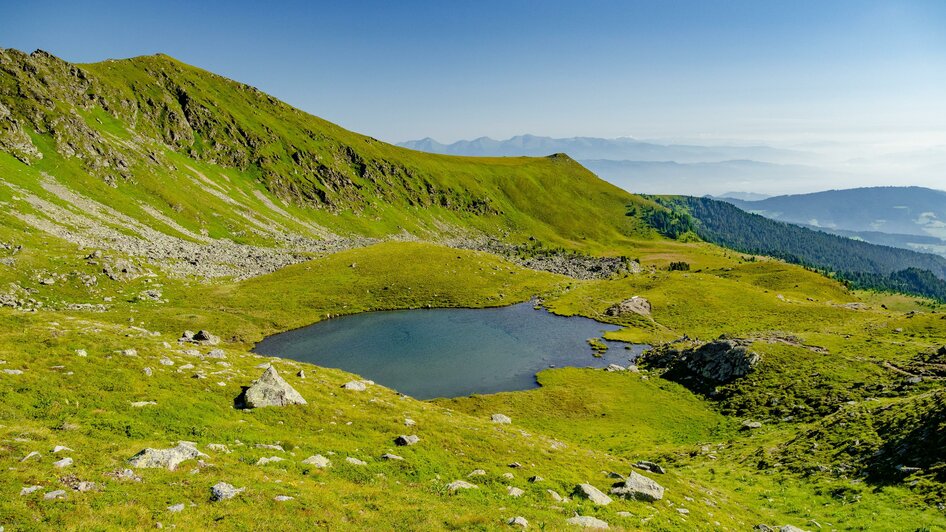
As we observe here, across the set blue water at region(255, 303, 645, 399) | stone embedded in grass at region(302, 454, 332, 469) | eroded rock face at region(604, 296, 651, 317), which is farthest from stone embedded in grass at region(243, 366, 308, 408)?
eroded rock face at region(604, 296, 651, 317)

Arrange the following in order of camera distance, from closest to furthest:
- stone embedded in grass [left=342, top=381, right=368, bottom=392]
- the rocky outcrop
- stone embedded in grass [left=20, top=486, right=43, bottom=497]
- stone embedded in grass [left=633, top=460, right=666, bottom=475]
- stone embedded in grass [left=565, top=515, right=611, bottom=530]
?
stone embedded in grass [left=20, top=486, right=43, bottom=497] → stone embedded in grass [left=565, top=515, right=611, bottom=530] → stone embedded in grass [left=633, top=460, right=666, bottom=475] → stone embedded in grass [left=342, top=381, right=368, bottom=392] → the rocky outcrop

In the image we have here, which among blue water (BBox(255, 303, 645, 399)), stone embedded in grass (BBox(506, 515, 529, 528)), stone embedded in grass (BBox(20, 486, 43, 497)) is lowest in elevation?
blue water (BBox(255, 303, 645, 399))

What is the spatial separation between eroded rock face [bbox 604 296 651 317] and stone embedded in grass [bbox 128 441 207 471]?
4042 inches

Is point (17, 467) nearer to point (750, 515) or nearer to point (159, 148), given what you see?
point (750, 515)

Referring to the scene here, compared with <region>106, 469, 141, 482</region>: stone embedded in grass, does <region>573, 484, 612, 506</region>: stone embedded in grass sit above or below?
below

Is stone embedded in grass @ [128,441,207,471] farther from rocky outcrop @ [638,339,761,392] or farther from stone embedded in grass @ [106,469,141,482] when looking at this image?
rocky outcrop @ [638,339,761,392]

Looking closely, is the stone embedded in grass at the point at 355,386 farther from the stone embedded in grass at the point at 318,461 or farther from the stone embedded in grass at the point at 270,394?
the stone embedded in grass at the point at 318,461

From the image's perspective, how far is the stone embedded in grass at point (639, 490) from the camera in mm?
28516

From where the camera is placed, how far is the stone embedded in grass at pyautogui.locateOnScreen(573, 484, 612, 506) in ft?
87.6

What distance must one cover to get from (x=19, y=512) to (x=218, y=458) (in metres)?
8.39

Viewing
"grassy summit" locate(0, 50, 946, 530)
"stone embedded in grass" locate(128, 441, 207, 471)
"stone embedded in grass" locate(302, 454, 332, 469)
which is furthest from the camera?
"stone embedded in grass" locate(302, 454, 332, 469)

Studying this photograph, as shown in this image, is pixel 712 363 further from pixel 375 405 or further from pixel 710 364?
pixel 375 405

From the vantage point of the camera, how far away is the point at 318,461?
83.9 ft

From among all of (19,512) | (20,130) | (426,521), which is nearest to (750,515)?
(426,521)
